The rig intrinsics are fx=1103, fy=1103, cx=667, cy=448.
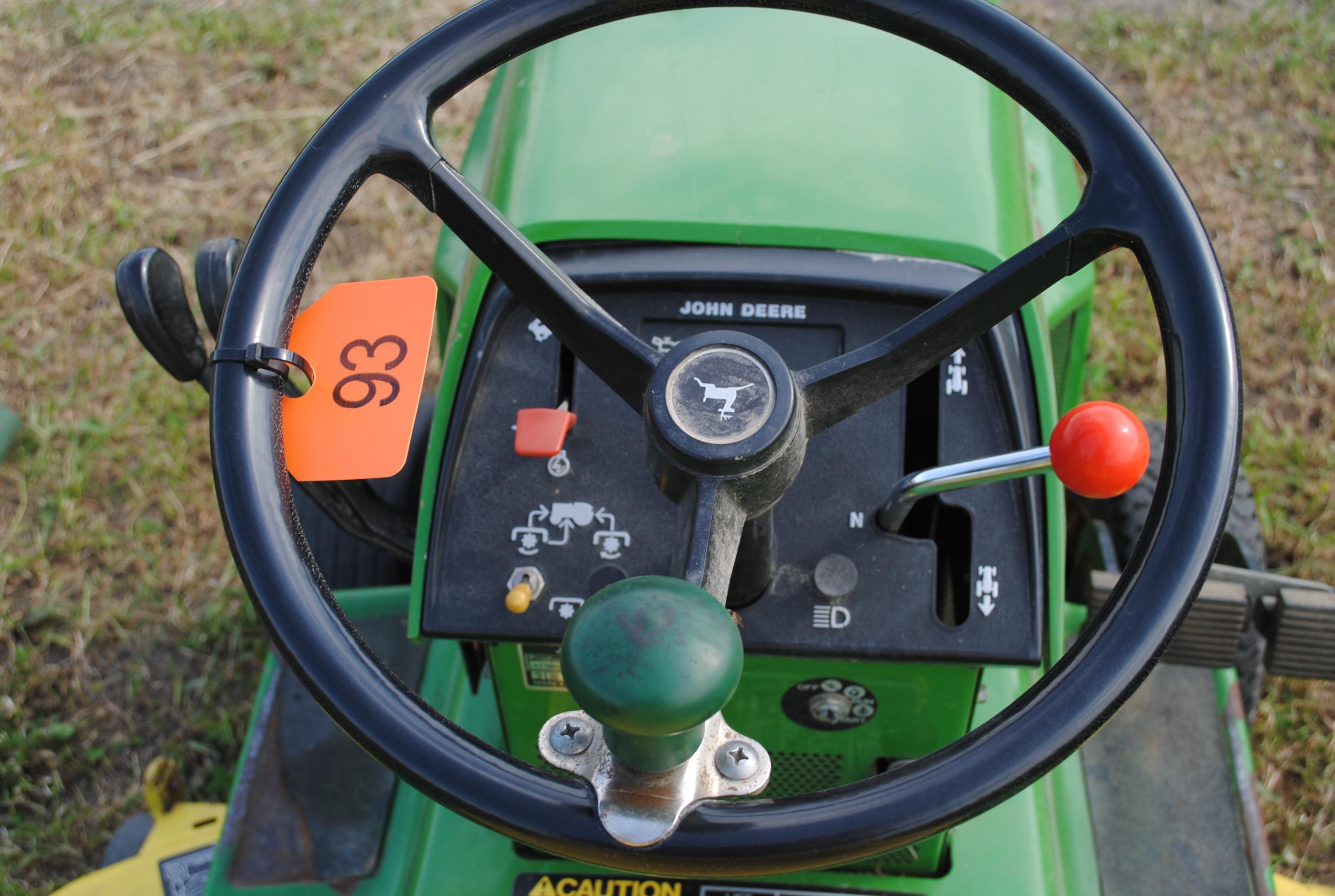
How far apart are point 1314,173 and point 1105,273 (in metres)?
0.58

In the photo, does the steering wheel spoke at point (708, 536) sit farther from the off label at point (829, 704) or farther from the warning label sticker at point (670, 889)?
the warning label sticker at point (670, 889)

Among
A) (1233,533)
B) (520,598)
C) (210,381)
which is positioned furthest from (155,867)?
(1233,533)

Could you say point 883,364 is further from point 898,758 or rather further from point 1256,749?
point 1256,749

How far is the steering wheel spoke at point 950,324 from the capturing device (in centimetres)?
77

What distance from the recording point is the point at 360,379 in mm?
842

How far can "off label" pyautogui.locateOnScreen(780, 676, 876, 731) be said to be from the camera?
3.35 ft

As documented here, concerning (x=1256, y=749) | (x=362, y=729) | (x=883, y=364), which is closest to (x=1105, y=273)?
(x=1256, y=749)

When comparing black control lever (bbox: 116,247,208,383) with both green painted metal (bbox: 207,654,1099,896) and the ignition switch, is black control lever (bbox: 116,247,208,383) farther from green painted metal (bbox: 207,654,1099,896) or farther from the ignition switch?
the ignition switch

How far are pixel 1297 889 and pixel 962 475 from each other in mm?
883

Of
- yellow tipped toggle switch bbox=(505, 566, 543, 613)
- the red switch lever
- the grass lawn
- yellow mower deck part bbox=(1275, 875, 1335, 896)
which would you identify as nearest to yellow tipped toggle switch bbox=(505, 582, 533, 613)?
yellow tipped toggle switch bbox=(505, 566, 543, 613)

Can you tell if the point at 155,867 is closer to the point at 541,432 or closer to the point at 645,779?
the point at 541,432

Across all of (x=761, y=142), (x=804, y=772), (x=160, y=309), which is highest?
(x=761, y=142)

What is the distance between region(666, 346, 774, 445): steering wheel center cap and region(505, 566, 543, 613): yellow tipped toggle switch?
30 cm

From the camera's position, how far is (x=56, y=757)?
1833 millimetres
